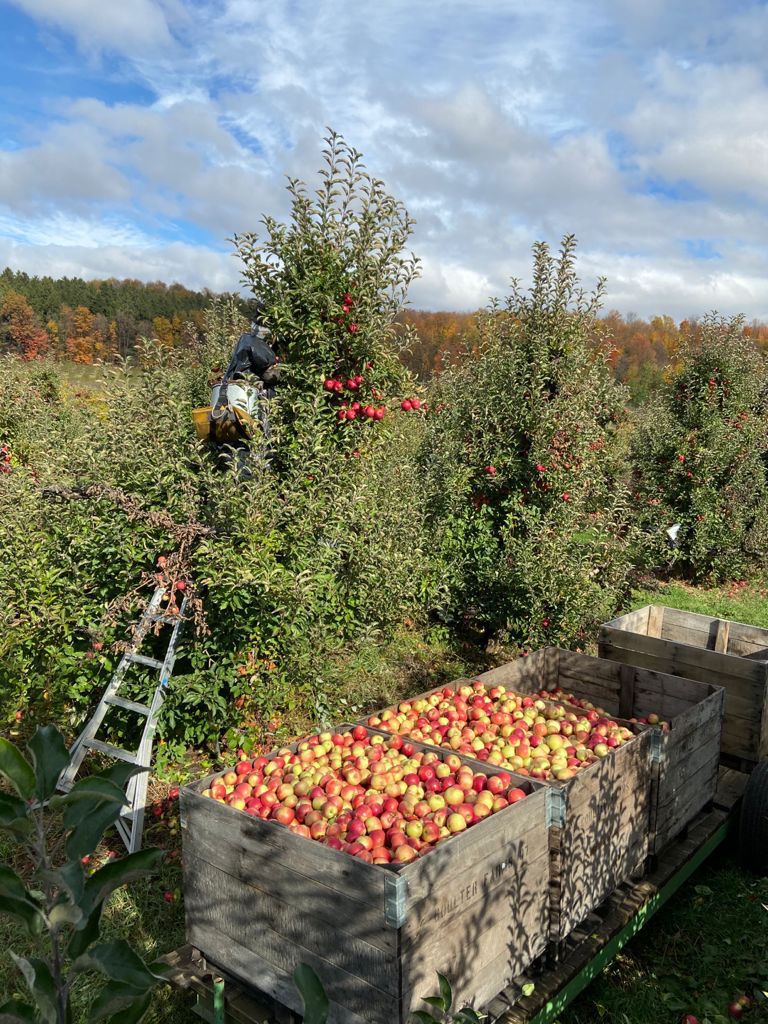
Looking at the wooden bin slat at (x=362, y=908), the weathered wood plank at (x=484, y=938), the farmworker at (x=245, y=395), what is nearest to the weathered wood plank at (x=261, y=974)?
the wooden bin slat at (x=362, y=908)

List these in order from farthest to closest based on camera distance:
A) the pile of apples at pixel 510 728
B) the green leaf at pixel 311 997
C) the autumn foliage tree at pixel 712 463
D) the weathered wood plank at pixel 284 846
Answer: the autumn foliage tree at pixel 712 463 → the pile of apples at pixel 510 728 → the weathered wood plank at pixel 284 846 → the green leaf at pixel 311 997

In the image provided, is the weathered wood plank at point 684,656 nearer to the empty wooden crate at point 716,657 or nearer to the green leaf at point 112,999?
the empty wooden crate at point 716,657

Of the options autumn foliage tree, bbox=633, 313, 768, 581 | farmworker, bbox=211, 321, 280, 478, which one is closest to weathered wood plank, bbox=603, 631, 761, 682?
farmworker, bbox=211, 321, 280, 478

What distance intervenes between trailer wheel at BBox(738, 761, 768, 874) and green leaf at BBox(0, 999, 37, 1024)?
185 inches

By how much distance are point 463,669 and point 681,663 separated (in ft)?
10.1

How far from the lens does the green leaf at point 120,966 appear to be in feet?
3.09

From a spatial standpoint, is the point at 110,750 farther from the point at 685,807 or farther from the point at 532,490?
the point at 532,490

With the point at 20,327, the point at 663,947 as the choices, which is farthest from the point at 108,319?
the point at 663,947

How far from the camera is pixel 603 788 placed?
11.9ft

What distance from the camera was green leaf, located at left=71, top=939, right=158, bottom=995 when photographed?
0.94 m

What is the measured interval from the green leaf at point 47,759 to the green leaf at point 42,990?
0.63 feet

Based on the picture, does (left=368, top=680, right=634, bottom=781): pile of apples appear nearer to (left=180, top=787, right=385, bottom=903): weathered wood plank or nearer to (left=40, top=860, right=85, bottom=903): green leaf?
(left=180, top=787, right=385, bottom=903): weathered wood plank

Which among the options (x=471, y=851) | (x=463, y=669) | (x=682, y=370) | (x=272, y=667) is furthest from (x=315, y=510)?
(x=682, y=370)

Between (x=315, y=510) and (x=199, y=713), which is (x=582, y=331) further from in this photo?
(x=199, y=713)
